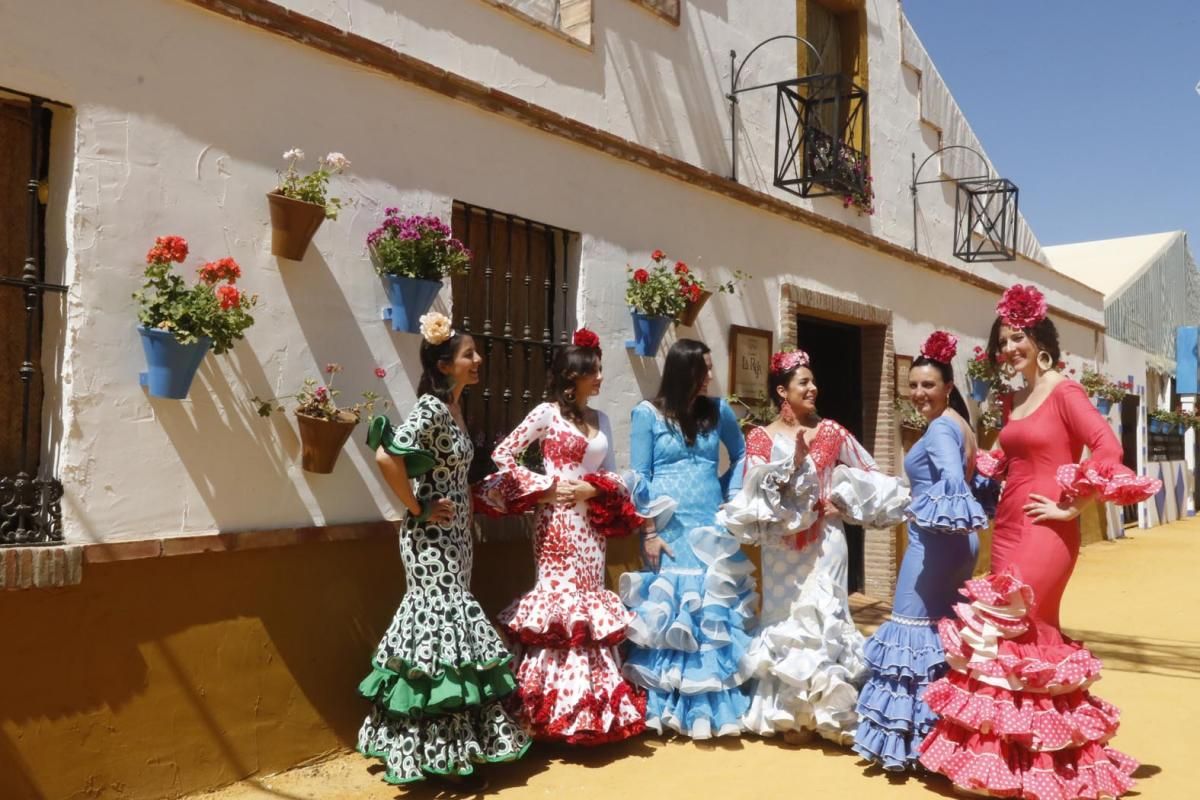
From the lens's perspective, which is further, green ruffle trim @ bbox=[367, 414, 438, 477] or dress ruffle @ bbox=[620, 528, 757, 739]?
dress ruffle @ bbox=[620, 528, 757, 739]

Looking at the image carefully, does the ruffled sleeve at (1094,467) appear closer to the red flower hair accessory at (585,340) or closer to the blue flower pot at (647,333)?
the red flower hair accessory at (585,340)

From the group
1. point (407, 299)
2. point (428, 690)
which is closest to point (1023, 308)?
point (407, 299)

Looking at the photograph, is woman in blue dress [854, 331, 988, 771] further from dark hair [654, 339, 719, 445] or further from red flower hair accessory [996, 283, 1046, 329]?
dark hair [654, 339, 719, 445]

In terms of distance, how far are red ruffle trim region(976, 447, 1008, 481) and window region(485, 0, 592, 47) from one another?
3.33 m

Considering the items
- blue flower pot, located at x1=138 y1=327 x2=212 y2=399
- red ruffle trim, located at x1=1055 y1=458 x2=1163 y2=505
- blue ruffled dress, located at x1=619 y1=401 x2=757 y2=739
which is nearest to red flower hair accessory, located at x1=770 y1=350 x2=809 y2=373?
blue ruffled dress, located at x1=619 y1=401 x2=757 y2=739

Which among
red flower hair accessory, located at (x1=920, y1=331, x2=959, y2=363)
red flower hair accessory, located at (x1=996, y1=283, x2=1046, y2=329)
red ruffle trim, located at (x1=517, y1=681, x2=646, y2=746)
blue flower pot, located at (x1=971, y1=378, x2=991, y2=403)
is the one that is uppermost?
blue flower pot, located at (x1=971, y1=378, x2=991, y2=403)

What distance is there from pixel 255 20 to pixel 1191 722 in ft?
19.0

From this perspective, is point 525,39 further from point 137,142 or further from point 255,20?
point 137,142

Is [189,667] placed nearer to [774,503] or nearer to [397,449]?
[397,449]

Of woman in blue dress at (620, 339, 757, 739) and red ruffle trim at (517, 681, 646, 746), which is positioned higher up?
woman in blue dress at (620, 339, 757, 739)

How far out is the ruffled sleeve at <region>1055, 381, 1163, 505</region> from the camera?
11.9ft

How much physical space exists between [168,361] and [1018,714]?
3.54 meters

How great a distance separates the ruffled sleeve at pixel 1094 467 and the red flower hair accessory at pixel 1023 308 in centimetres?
33

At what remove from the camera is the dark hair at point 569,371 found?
4.66 metres
